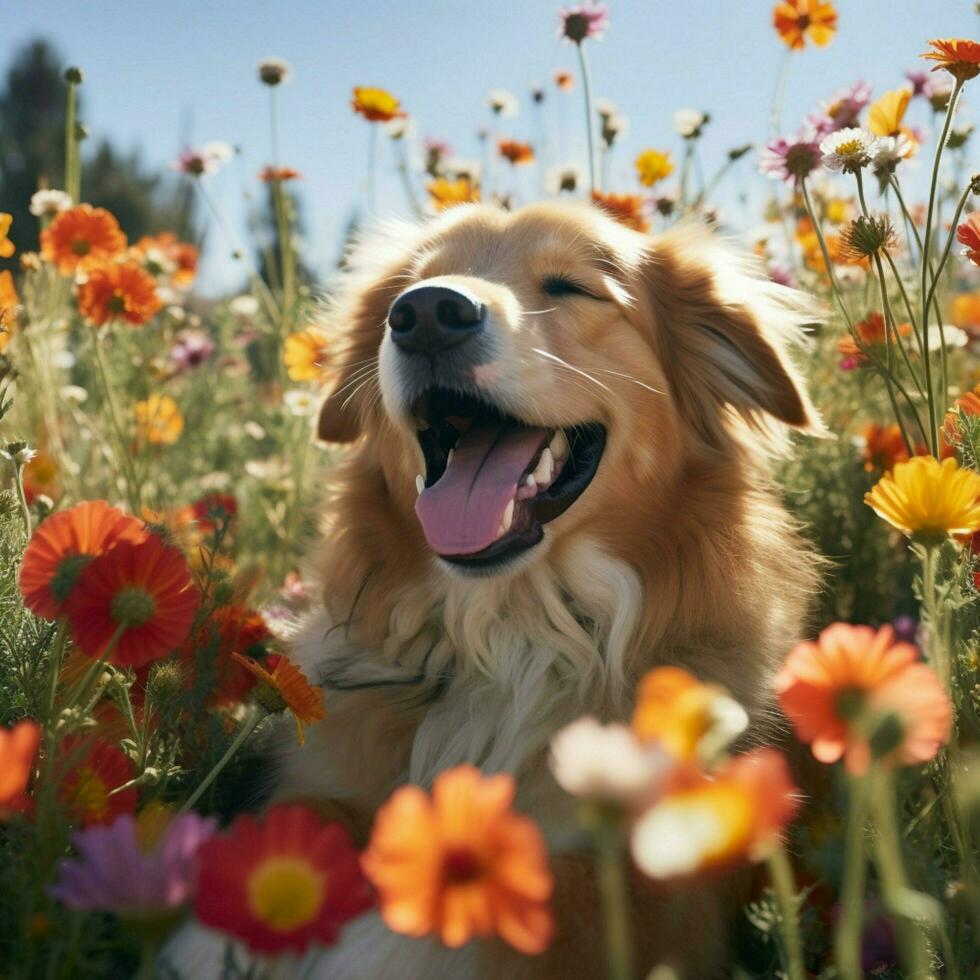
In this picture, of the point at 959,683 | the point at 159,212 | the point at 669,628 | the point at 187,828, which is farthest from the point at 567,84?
the point at 159,212

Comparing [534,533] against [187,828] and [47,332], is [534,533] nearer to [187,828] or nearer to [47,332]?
[187,828]

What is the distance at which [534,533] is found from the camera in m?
2.47

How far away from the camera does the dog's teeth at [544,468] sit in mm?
2508

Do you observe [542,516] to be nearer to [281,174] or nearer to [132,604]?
[132,604]

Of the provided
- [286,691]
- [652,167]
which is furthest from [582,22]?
[286,691]

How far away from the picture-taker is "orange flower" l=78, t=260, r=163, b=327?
3.29 meters

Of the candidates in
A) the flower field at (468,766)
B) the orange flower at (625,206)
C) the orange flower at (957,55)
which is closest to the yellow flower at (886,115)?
the flower field at (468,766)

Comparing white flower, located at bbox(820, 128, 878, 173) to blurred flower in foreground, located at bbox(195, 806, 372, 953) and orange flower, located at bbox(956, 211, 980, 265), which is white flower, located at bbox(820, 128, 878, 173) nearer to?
orange flower, located at bbox(956, 211, 980, 265)

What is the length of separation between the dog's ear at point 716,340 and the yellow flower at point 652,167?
1129mm

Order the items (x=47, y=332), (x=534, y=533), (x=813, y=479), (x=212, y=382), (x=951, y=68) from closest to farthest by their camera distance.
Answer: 1. (x=951, y=68)
2. (x=534, y=533)
3. (x=813, y=479)
4. (x=47, y=332)
5. (x=212, y=382)

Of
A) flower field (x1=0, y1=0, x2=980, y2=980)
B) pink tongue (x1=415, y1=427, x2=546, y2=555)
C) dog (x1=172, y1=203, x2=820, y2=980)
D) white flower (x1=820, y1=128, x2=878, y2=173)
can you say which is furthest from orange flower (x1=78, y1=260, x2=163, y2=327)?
white flower (x1=820, y1=128, x2=878, y2=173)

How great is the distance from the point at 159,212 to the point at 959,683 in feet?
113

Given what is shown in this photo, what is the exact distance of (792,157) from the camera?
2.96m

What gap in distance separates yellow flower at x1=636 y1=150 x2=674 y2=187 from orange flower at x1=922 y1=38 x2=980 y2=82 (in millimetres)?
1773
